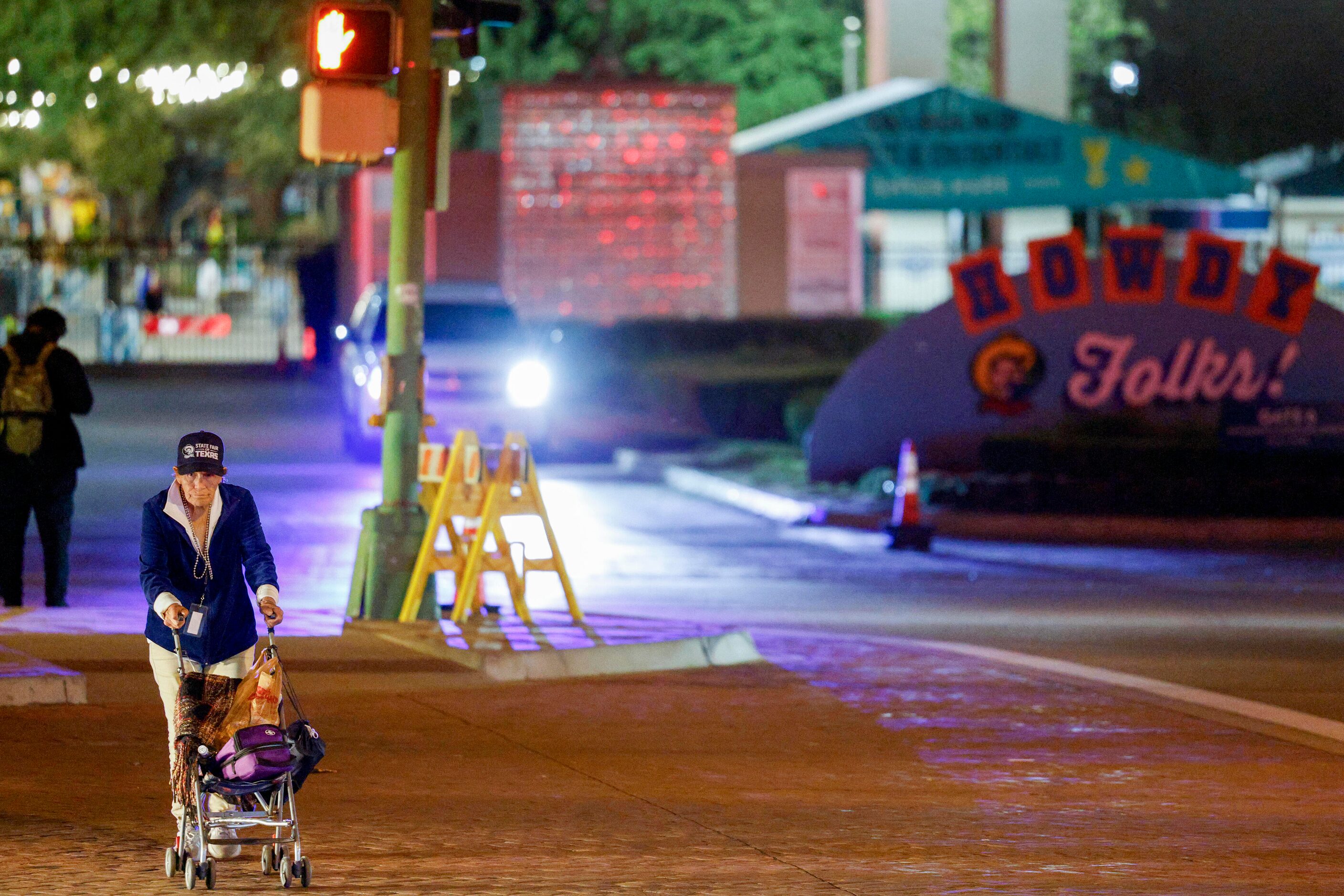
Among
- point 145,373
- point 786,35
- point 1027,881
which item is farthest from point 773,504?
point 786,35

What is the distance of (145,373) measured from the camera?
34.5 metres

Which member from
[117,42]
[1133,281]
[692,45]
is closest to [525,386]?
[1133,281]

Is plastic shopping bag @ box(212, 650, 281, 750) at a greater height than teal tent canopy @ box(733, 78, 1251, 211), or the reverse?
teal tent canopy @ box(733, 78, 1251, 211)

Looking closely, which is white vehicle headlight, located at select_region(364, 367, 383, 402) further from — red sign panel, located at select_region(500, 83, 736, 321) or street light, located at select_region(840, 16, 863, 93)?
street light, located at select_region(840, 16, 863, 93)

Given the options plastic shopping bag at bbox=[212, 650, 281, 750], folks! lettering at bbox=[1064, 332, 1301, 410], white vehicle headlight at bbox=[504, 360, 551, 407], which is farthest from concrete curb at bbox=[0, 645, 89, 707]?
white vehicle headlight at bbox=[504, 360, 551, 407]

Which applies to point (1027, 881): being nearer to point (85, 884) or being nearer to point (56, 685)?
point (85, 884)

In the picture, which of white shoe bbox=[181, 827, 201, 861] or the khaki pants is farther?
A: the khaki pants

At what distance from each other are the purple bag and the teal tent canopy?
27.1 meters

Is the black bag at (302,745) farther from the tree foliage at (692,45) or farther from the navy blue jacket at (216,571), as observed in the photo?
the tree foliage at (692,45)

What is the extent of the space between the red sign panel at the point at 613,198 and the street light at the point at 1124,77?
22863 millimetres

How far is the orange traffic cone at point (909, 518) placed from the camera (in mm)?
16781

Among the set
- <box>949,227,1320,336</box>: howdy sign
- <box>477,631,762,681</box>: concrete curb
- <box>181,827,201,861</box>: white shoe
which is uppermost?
<box>949,227,1320,336</box>: howdy sign

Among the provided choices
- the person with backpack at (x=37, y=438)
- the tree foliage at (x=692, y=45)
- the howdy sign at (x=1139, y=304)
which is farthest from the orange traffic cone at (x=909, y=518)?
the tree foliage at (x=692, y=45)

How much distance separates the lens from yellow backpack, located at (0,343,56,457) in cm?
1207
